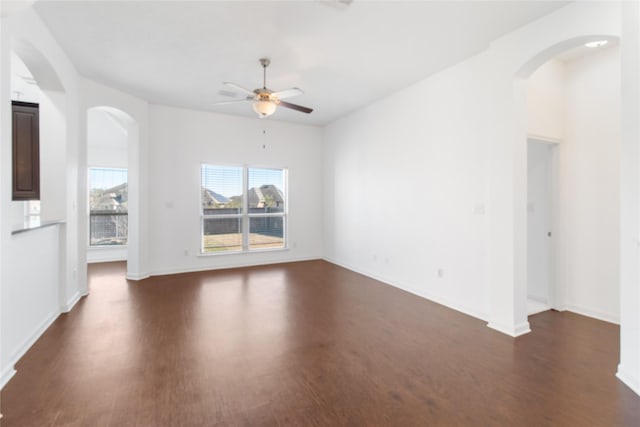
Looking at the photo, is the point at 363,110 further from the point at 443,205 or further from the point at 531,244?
the point at 531,244

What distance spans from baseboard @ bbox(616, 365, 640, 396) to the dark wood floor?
0.18ft

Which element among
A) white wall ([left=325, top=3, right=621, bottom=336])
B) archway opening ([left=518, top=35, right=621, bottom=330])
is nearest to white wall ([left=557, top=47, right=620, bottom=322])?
archway opening ([left=518, top=35, right=621, bottom=330])

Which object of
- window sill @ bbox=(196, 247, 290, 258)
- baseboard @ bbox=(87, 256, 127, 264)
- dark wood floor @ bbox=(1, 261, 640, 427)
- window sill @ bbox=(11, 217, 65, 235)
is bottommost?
dark wood floor @ bbox=(1, 261, 640, 427)

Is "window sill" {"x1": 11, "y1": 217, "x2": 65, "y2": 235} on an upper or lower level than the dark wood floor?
upper

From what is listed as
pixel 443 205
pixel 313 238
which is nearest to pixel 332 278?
pixel 313 238

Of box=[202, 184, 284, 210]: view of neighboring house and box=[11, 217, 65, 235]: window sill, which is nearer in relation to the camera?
box=[11, 217, 65, 235]: window sill

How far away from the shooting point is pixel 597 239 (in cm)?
357

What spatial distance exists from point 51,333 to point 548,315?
5.64 meters

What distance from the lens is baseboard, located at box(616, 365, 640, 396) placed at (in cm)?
215

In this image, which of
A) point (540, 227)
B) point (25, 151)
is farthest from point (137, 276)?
point (540, 227)

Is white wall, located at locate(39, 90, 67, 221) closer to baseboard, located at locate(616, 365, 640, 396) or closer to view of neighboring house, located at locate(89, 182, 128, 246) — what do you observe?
view of neighboring house, located at locate(89, 182, 128, 246)

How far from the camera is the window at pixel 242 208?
6.30 metres

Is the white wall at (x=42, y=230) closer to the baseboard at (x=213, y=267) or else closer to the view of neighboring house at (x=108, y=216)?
the baseboard at (x=213, y=267)

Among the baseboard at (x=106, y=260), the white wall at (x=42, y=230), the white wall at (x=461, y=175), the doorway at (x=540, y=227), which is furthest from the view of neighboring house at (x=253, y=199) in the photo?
the doorway at (x=540, y=227)
